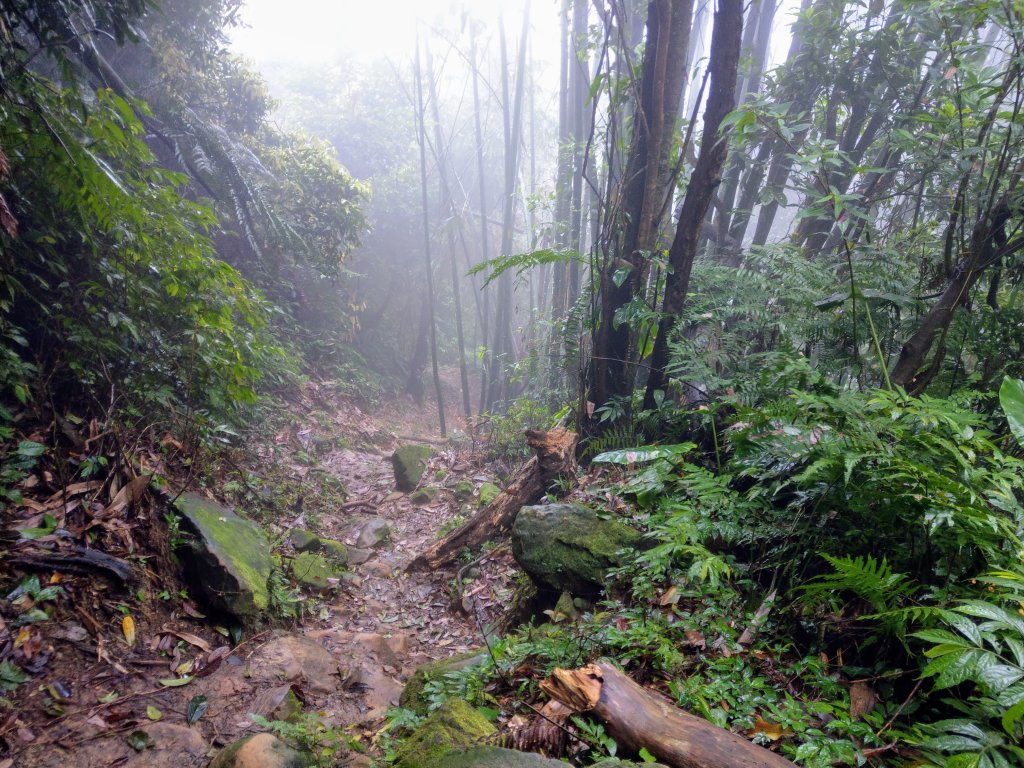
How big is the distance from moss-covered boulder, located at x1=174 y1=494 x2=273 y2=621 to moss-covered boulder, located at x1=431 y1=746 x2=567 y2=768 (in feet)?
8.40

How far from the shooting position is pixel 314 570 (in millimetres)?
4711

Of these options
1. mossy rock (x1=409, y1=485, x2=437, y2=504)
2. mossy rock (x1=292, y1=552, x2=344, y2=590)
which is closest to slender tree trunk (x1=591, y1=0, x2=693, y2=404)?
mossy rock (x1=292, y1=552, x2=344, y2=590)

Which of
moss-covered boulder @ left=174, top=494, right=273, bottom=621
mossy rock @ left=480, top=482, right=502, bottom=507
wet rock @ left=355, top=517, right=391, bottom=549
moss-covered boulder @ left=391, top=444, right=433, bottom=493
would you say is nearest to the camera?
moss-covered boulder @ left=174, top=494, right=273, bottom=621

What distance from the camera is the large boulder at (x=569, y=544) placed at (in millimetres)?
3129

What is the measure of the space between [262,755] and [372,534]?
3669 millimetres

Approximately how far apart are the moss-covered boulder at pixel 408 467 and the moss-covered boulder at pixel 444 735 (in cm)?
562

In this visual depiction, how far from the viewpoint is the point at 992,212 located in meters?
2.91

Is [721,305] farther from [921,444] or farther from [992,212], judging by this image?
[921,444]

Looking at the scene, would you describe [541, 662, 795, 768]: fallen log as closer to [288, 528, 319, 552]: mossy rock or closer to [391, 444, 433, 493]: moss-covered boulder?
[288, 528, 319, 552]: mossy rock

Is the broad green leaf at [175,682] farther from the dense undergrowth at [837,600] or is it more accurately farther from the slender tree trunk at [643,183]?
the slender tree trunk at [643,183]

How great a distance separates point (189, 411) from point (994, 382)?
5.63 meters

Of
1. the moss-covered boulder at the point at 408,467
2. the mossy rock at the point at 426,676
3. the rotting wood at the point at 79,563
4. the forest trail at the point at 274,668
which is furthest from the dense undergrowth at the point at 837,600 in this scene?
the moss-covered boulder at the point at 408,467

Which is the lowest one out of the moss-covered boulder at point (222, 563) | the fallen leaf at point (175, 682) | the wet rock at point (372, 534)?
the wet rock at point (372, 534)

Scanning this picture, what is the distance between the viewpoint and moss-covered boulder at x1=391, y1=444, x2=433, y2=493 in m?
7.60
